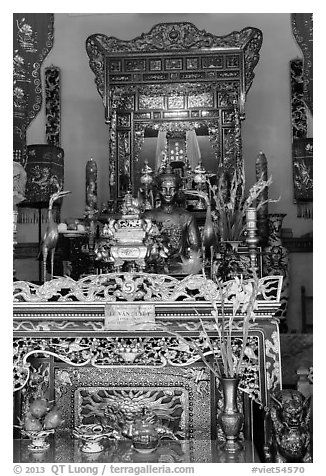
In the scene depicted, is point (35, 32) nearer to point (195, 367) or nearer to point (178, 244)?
point (178, 244)

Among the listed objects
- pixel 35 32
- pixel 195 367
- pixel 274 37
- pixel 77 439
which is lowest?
pixel 77 439

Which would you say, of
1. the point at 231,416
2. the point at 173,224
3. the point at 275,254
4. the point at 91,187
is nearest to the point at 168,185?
the point at 173,224

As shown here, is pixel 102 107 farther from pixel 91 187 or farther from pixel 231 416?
pixel 231 416

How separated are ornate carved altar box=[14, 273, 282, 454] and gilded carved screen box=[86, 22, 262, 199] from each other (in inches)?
88.4

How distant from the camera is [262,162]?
14.6 feet

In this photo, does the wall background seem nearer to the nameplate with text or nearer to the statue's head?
the statue's head

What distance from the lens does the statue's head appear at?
158 inches

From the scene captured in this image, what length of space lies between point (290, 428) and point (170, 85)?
3230 mm

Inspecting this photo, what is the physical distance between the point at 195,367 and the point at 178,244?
4.52 ft

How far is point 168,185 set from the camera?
404cm

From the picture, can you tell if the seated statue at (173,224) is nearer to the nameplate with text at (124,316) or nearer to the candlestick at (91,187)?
the candlestick at (91,187)

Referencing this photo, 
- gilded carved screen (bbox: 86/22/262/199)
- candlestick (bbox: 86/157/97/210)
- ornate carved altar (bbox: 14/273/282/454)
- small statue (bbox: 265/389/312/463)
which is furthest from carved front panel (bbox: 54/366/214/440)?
gilded carved screen (bbox: 86/22/262/199)

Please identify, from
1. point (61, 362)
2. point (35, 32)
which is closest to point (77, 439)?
point (61, 362)

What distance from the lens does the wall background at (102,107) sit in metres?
5.16
